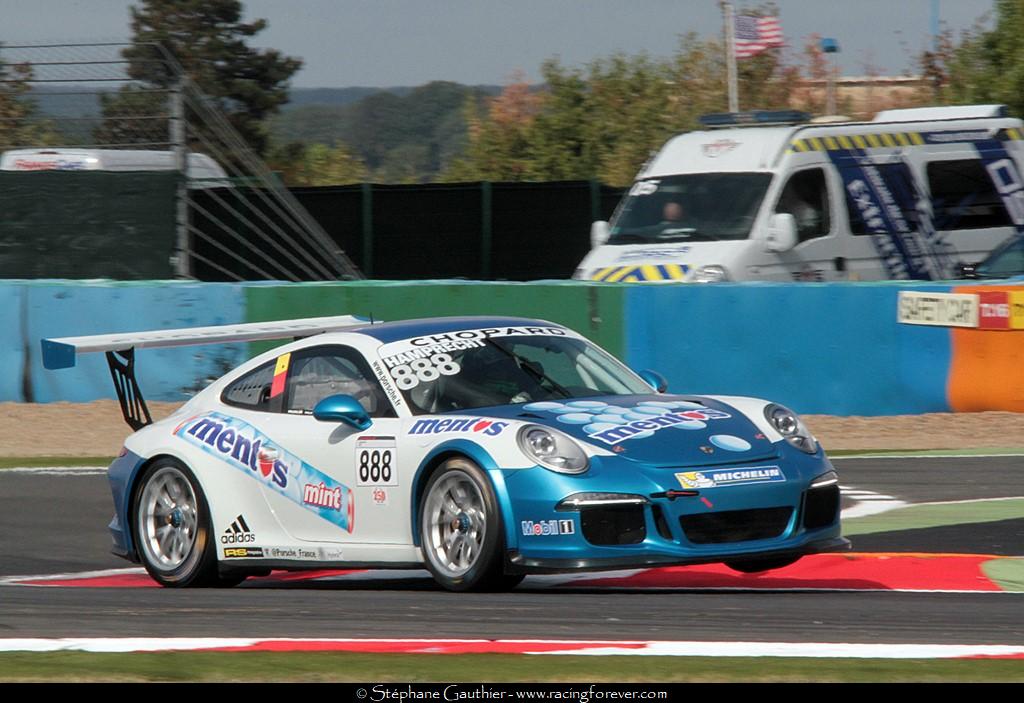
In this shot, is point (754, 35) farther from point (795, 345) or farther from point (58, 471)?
point (58, 471)

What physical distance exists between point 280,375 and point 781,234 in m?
9.15

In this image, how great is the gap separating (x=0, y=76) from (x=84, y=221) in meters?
2.16

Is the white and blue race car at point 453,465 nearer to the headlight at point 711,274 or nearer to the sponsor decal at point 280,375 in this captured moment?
the sponsor decal at point 280,375

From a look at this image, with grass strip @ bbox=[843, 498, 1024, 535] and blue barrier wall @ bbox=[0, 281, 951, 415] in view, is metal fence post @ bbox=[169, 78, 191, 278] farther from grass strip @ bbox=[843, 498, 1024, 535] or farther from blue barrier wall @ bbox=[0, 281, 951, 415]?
grass strip @ bbox=[843, 498, 1024, 535]

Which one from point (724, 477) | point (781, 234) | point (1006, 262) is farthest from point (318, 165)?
point (724, 477)

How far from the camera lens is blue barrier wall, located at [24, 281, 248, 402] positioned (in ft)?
54.1

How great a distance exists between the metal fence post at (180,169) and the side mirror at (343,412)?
1355cm

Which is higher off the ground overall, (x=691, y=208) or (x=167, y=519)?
(x=691, y=208)

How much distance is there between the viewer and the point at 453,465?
718 cm

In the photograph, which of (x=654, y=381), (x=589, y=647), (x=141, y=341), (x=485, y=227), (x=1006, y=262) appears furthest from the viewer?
(x=485, y=227)

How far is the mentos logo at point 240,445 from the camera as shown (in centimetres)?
802

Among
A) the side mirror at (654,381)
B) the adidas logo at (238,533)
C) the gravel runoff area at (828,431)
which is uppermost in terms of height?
the side mirror at (654,381)

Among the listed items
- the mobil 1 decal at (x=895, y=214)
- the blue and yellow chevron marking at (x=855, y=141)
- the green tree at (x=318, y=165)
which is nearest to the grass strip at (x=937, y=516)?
the mobil 1 decal at (x=895, y=214)
